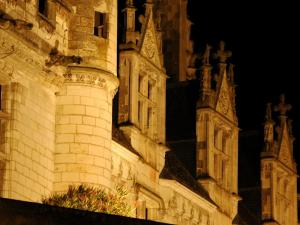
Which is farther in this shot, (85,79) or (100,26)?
(100,26)

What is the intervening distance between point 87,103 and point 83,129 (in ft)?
1.71

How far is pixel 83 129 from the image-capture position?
26828 mm

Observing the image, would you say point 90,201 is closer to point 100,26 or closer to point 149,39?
point 100,26

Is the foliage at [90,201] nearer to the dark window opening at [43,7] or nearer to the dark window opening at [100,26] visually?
the dark window opening at [43,7]

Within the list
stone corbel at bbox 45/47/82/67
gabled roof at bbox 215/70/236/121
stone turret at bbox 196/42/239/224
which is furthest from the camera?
gabled roof at bbox 215/70/236/121

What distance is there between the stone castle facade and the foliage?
32.8 inches

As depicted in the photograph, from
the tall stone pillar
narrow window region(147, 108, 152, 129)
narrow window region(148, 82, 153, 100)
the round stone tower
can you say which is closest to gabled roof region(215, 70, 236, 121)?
narrow window region(148, 82, 153, 100)

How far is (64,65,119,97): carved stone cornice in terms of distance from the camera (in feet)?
88.8

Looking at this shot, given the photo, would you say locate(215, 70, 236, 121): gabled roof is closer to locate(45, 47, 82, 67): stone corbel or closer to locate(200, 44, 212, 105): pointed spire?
locate(200, 44, 212, 105): pointed spire

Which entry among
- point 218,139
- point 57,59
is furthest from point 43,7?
point 218,139

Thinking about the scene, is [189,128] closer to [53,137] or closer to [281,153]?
[281,153]

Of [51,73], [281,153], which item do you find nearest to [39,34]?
[51,73]

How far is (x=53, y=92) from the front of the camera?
2675cm

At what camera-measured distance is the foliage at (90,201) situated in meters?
23.8
